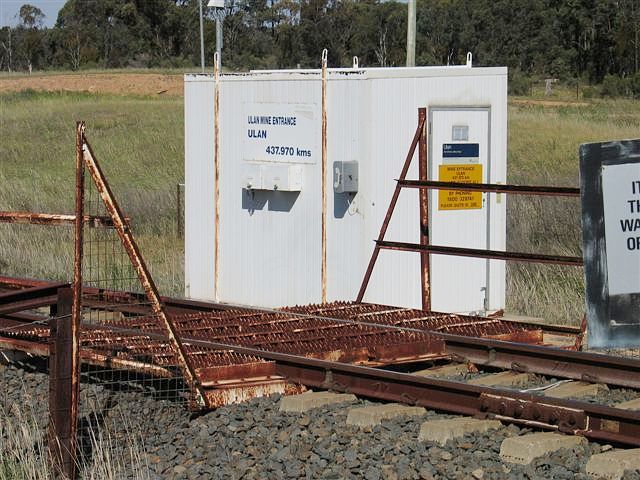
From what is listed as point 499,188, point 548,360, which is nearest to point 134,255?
point 548,360

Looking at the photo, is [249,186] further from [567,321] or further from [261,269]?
[567,321]

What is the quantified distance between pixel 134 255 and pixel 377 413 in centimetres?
184

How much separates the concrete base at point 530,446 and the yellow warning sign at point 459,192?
19.5 ft

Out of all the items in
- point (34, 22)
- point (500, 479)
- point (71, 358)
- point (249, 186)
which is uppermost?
point (34, 22)

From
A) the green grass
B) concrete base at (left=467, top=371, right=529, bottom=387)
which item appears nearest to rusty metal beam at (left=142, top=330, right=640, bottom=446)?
concrete base at (left=467, top=371, right=529, bottom=387)

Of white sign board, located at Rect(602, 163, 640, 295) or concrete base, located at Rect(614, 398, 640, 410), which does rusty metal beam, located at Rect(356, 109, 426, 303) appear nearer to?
concrete base, located at Rect(614, 398, 640, 410)

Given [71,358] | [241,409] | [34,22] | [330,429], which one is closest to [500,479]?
[330,429]

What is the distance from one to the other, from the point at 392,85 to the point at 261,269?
105 inches

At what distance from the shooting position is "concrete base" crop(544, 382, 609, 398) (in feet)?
28.1

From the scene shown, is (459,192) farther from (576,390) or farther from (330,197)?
(576,390)

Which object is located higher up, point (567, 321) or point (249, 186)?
point (249, 186)

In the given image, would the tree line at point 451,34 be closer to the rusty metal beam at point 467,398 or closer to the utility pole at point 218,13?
the utility pole at point 218,13

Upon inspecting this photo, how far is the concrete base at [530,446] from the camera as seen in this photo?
6.79 m

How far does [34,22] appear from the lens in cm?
11875
